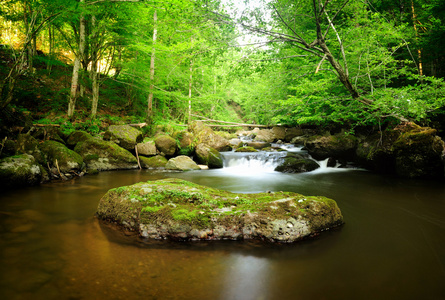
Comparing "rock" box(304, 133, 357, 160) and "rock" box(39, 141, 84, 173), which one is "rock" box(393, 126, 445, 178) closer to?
"rock" box(304, 133, 357, 160)

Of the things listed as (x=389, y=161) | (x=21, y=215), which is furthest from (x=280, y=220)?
(x=389, y=161)

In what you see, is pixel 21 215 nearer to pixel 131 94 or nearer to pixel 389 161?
pixel 389 161

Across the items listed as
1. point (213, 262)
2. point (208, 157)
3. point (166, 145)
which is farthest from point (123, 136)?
point (213, 262)

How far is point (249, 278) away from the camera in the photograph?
2.59 meters

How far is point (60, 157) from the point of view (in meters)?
7.80

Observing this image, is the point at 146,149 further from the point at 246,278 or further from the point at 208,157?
the point at 246,278

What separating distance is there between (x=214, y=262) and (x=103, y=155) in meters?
8.17

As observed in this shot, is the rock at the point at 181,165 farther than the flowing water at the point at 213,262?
Yes

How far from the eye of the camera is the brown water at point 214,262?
7.61ft

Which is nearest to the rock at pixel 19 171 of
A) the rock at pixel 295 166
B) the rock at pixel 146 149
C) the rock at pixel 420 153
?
the rock at pixel 146 149

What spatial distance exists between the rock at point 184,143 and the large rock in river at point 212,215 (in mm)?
7969

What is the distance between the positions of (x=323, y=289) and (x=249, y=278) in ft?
2.55

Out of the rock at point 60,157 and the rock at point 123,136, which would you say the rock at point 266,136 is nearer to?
the rock at point 123,136

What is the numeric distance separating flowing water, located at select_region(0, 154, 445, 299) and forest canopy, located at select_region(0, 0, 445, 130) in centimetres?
331
